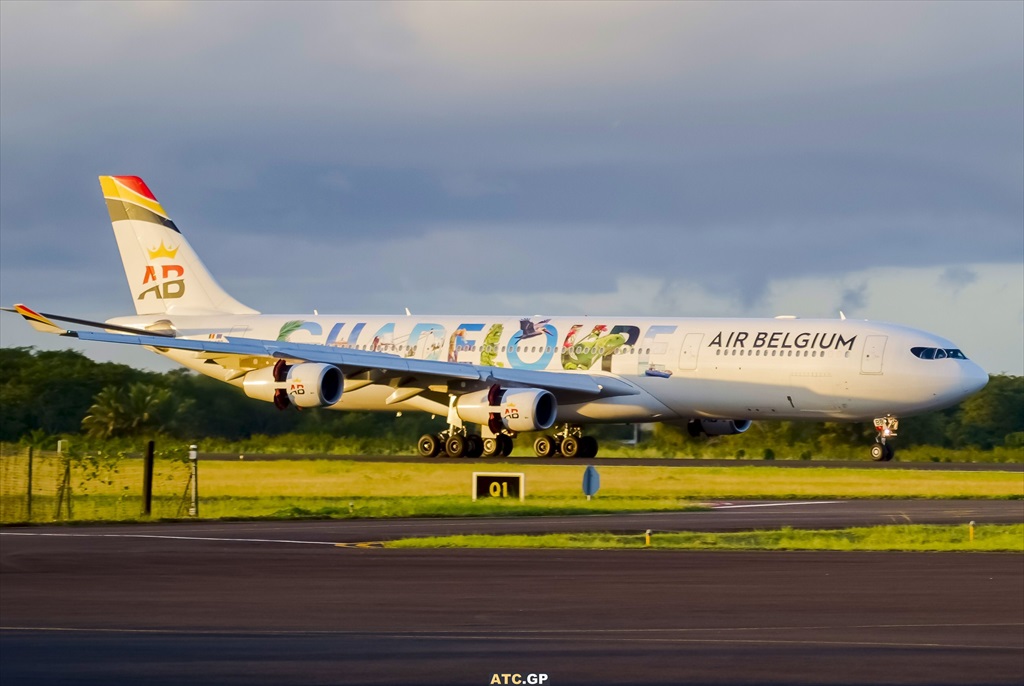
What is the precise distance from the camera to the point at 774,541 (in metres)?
24.8

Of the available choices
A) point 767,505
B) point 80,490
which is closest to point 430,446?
point 80,490

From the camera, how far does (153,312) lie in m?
62.8

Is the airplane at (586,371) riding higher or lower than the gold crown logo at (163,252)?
lower

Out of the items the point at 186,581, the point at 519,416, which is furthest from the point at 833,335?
the point at 186,581

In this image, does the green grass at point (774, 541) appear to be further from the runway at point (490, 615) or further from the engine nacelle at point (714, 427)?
the engine nacelle at point (714, 427)

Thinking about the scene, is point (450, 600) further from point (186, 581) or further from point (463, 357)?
point (463, 357)

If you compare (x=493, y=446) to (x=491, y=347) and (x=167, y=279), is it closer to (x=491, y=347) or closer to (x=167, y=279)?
(x=491, y=347)

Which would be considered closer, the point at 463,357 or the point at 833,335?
the point at 833,335

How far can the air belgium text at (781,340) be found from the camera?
47.9 m

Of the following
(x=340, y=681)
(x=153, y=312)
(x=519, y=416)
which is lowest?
(x=340, y=681)

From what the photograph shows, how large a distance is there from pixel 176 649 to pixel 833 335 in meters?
37.7

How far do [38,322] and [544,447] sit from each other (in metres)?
16.2
